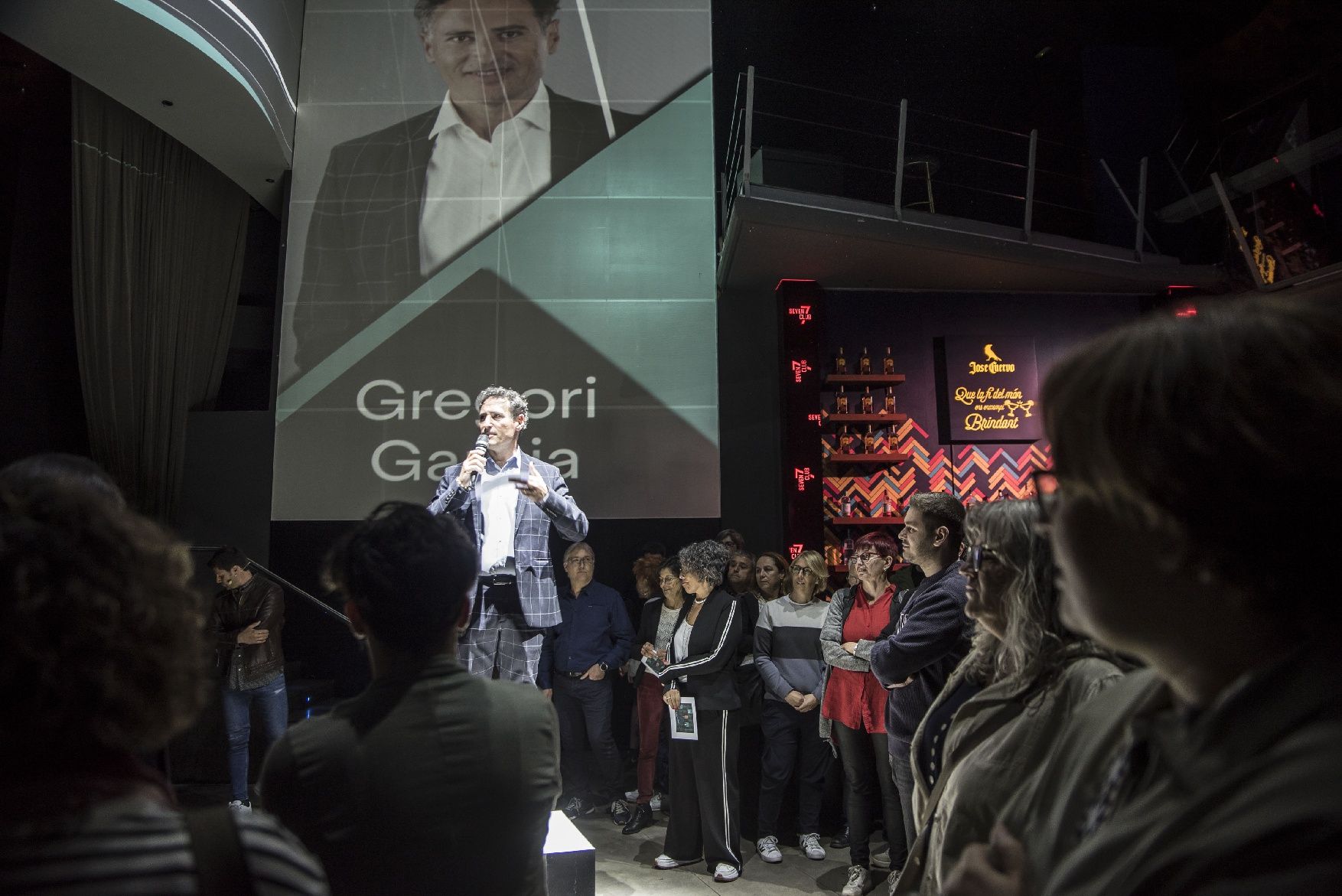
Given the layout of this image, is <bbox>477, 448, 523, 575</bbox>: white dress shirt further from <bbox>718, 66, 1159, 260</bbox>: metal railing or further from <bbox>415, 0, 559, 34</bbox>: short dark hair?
<bbox>718, 66, 1159, 260</bbox>: metal railing

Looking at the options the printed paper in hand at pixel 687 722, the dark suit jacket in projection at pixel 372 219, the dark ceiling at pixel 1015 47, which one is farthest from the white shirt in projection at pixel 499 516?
the dark ceiling at pixel 1015 47

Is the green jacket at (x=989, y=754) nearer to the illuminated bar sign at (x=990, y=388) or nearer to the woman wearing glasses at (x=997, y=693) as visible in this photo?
the woman wearing glasses at (x=997, y=693)

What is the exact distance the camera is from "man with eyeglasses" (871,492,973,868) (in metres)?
2.67

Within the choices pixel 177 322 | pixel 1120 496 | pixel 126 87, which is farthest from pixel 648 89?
pixel 1120 496

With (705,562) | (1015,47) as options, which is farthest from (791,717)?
(1015,47)

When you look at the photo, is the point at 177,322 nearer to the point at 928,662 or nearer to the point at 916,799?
the point at 928,662

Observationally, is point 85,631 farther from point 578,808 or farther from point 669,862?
point 578,808

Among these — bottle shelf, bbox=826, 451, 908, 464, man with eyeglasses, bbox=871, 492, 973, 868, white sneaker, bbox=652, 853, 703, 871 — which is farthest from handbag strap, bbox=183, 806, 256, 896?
bottle shelf, bbox=826, 451, 908, 464

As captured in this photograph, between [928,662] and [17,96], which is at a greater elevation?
[17,96]

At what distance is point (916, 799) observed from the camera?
1.76m

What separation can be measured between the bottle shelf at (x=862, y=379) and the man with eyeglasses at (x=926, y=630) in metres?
4.33

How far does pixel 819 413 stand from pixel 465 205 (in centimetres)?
322

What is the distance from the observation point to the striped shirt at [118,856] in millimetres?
619

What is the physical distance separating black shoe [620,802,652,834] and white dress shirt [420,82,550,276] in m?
4.15
